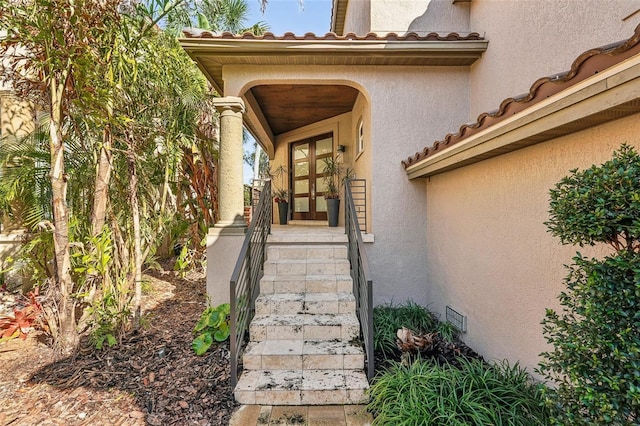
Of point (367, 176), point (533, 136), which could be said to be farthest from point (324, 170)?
point (533, 136)

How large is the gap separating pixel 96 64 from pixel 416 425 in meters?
4.59

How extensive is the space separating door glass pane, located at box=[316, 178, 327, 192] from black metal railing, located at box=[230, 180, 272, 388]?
325cm

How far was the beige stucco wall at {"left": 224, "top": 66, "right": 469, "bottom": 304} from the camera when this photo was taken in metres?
4.66

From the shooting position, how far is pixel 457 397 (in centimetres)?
232

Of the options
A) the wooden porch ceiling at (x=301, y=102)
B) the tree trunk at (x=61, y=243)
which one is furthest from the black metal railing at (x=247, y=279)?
the wooden porch ceiling at (x=301, y=102)

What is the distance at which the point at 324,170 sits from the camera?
7.63m

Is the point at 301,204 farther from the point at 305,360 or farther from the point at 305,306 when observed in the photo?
the point at 305,360

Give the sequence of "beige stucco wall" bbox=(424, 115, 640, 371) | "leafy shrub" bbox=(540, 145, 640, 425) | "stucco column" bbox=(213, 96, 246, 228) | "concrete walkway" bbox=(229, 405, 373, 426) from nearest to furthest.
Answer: "leafy shrub" bbox=(540, 145, 640, 425) < "beige stucco wall" bbox=(424, 115, 640, 371) < "concrete walkway" bbox=(229, 405, 373, 426) < "stucco column" bbox=(213, 96, 246, 228)

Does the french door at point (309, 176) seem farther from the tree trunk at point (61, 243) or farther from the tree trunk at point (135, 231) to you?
the tree trunk at point (61, 243)

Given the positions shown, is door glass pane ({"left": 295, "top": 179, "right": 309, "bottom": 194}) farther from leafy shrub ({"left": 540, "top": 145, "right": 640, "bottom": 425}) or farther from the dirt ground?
leafy shrub ({"left": 540, "top": 145, "right": 640, "bottom": 425})

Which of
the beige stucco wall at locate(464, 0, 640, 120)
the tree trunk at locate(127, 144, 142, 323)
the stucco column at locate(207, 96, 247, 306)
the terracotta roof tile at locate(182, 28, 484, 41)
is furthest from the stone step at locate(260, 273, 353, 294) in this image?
the terracotta roof tile at locate(182, 28, 484, 41)

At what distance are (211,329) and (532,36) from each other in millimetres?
5312

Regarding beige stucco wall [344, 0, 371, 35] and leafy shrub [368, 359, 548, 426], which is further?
beige stucco wall [344, 0, 371, 35]

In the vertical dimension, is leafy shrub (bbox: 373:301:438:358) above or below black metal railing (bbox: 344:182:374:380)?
below
